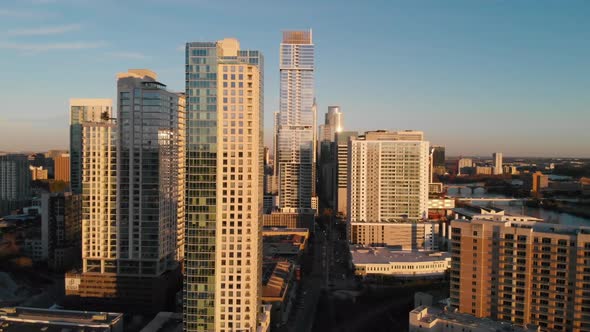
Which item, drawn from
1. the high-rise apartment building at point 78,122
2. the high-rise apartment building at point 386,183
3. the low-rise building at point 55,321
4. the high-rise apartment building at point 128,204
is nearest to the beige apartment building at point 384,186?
the high-rise apartment building at point 386,183

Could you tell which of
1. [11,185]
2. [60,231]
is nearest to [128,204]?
[60,231]

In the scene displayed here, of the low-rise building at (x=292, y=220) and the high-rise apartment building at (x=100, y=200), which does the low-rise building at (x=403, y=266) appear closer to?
the low-rise building at (x=292, y=220)

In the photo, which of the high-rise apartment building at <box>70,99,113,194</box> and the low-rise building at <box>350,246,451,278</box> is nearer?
the low-rise building at <box>350,246,451,278</box>

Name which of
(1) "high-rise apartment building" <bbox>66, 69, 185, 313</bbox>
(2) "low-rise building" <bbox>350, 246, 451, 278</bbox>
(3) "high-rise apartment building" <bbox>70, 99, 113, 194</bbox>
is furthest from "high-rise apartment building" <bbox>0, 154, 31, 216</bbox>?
(2) "low-rise building" <bbox>350, 246, 451, 278</bbox>

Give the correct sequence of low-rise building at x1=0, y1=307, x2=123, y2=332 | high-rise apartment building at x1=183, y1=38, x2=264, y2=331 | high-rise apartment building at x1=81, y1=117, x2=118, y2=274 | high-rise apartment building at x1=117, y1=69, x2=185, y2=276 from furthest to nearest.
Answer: high-rise apartment building at x1=81, y1=117, x2=118, y2=274 < high-rise apartment building at x1=117, y1=69, x2=185, y2=276 < low-rise building at x1=0, y1=307, x2=123, y2=332 < high-rise apartment building at x1=183, y1=38, x2=264, y2=331

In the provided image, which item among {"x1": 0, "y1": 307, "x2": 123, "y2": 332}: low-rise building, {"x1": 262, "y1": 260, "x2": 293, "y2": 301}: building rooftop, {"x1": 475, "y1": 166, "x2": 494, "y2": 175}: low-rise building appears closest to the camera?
{"x1": 0, "y1": 307, "x2": 123, "y2": 332}: low-rise building

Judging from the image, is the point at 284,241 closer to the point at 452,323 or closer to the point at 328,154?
the point at 452,323

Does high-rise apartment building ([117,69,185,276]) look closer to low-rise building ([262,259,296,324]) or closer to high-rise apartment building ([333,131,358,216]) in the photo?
low-rise building ([262,259,296,324])

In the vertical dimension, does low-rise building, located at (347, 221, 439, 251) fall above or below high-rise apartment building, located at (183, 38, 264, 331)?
below
